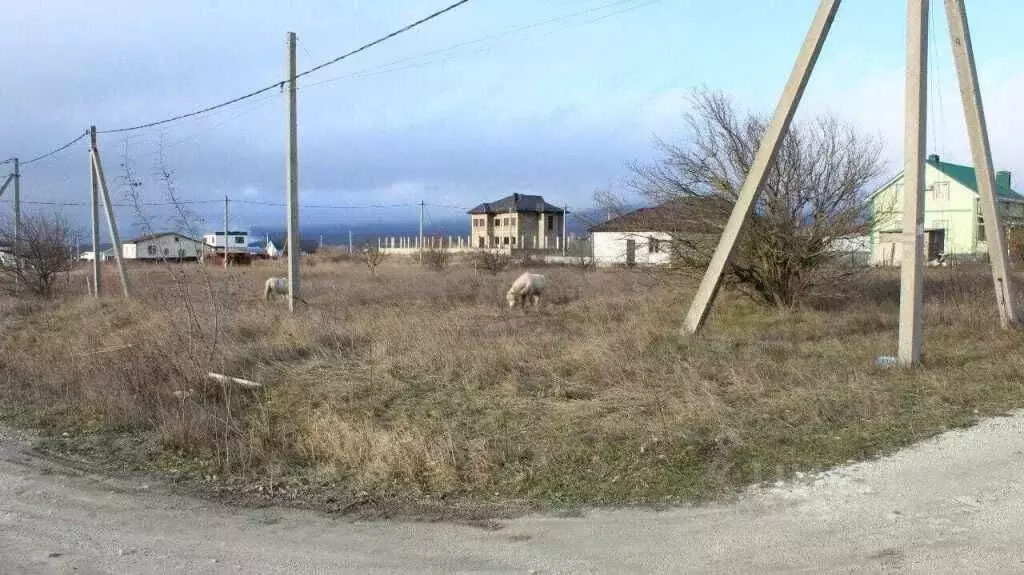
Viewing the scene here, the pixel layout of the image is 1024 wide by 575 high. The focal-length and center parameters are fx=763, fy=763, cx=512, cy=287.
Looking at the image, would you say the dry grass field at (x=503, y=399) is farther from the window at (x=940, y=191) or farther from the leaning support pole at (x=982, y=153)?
the window at (x=940, y=191)

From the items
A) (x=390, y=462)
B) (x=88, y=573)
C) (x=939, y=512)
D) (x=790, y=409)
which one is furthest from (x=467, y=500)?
(x=790, y=409)

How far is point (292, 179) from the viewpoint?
55.5ft

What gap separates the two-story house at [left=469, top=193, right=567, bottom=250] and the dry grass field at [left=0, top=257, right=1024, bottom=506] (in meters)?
66.6

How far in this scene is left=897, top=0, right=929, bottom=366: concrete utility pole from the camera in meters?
9.15

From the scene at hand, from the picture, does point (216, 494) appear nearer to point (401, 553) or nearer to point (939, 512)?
point (401, 553)

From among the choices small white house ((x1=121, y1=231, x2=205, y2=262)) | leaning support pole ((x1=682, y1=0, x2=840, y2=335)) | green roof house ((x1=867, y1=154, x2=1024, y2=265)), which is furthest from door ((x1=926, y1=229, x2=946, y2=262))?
small white house ((x1=121, y1=231, x2=205, y2=262))

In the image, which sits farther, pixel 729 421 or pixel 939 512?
pixel 729 421

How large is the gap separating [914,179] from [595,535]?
22.7 ft

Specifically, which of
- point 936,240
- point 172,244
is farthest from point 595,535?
point 936,240

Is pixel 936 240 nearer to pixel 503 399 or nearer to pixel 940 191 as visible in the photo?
pixel 940 191

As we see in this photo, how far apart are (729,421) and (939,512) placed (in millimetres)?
2194

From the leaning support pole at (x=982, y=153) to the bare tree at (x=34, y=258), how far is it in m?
26.0

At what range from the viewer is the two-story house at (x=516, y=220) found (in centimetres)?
8138

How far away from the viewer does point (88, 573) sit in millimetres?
4109
